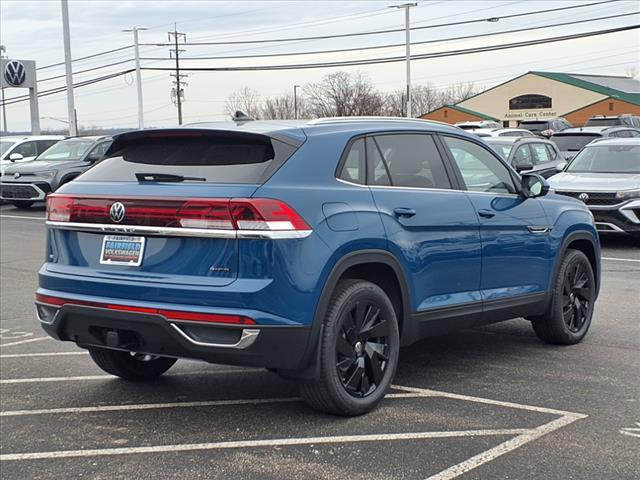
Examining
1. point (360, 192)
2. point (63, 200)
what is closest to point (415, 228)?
point (360, 192)

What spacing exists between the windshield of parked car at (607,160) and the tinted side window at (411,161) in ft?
29.4

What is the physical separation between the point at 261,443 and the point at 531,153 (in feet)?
45.2

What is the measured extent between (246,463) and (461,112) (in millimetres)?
66755

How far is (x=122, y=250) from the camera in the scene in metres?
4.77

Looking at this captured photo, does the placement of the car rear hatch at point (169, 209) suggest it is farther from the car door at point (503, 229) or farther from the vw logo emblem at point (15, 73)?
the vw logo emblem at point (15, 73)

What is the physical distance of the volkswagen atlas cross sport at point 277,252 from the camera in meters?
4.46

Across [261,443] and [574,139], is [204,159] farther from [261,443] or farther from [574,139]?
[574,139]

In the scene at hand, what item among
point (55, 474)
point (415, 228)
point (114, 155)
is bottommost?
point (55, 474)

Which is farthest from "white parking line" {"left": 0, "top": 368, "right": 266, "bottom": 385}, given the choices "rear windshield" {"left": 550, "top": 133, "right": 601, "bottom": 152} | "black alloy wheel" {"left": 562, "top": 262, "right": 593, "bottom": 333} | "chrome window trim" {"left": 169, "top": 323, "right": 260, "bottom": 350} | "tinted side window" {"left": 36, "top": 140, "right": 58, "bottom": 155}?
"tinted side window" {"left": 36, "top": 140, "right": 58, "bottom": 155}

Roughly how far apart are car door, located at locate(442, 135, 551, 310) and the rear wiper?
2073mm

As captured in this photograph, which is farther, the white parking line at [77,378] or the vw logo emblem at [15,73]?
the vw logo emblem at [15,73]

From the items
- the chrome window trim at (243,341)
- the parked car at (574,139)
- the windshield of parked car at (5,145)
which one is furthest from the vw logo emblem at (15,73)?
the chrome window trim at (243,341)

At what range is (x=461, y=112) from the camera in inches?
2717

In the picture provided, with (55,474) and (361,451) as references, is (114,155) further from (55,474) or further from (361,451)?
(361,451)
